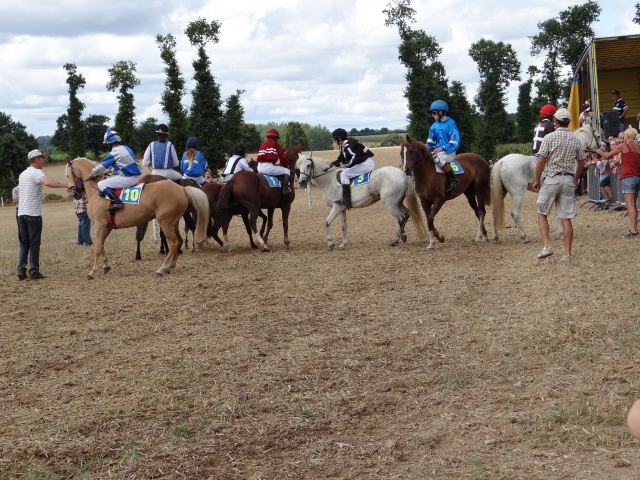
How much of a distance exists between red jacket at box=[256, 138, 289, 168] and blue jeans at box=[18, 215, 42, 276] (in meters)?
4.54

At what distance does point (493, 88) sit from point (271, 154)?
6362 cm

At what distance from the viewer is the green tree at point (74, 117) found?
71.5 m

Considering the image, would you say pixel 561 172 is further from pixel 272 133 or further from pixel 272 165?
pixel 272 133

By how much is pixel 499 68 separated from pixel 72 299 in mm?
74846

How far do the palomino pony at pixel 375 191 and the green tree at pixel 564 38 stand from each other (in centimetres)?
5742

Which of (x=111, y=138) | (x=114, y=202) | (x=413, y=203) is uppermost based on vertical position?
(x=111, y=138)

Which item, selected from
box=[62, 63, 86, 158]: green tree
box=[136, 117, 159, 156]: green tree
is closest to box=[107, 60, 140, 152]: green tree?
box=[62, 63, 86, 158]: green tree

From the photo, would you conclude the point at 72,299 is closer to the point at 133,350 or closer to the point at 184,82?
the point at 133,350

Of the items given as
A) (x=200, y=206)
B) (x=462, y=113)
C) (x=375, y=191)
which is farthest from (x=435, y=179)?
Answer: (x=462, y=113)

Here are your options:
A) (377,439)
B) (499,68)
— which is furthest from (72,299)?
(499,68)

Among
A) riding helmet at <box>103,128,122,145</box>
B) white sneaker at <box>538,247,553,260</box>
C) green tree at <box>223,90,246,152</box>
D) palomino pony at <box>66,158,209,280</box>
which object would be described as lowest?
white sneaker at <box>538,247,553,260</box>

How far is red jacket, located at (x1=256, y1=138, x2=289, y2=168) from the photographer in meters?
16.5

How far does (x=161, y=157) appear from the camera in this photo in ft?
52.4

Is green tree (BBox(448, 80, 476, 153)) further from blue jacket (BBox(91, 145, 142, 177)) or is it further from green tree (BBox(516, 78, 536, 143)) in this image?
blue jacket (BBox(91, 145, 142, 177))
